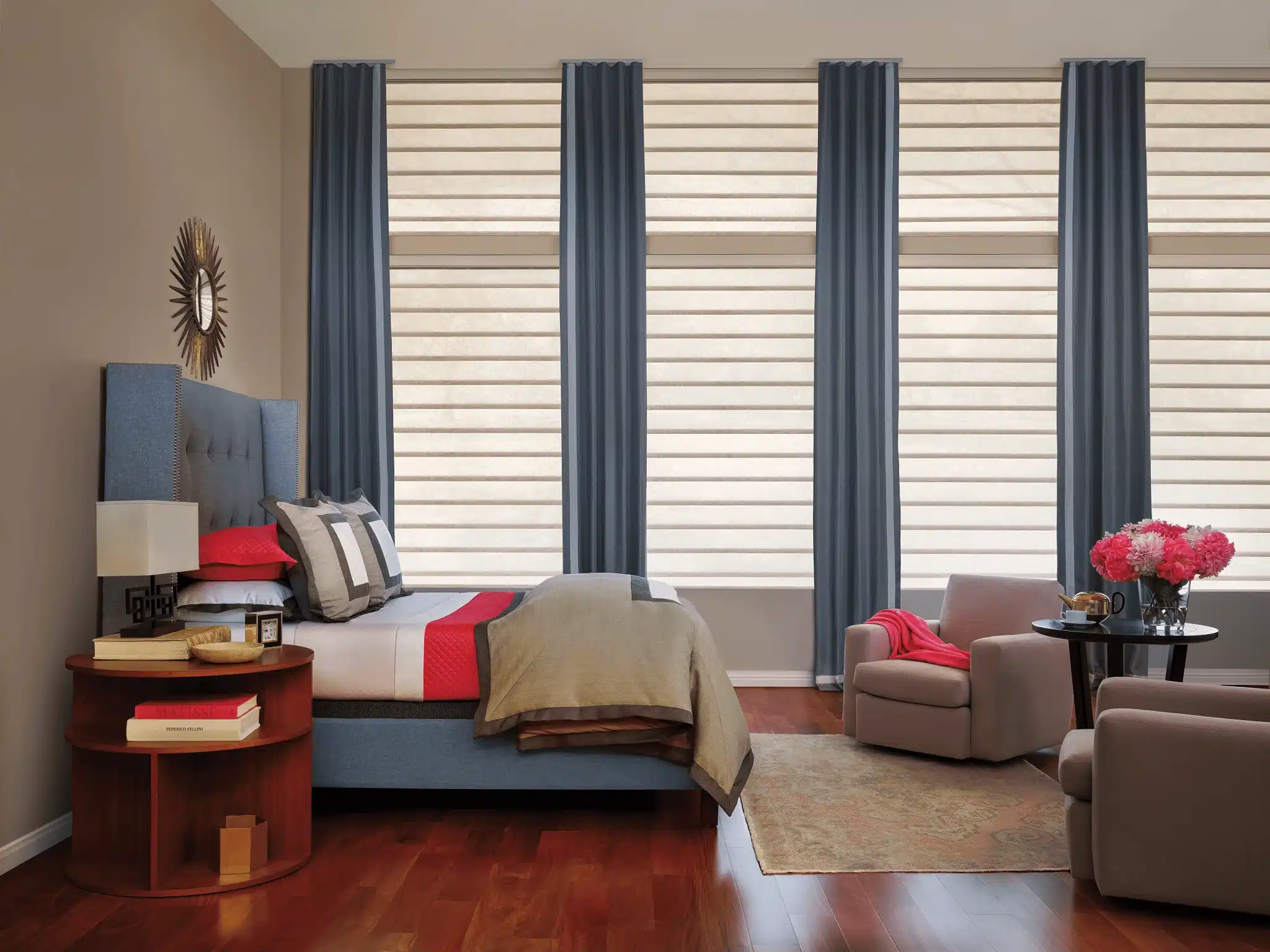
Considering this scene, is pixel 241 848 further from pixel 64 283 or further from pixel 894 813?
pixel 894 813

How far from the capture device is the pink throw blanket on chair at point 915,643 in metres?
4.18

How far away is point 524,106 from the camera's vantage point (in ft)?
18.6

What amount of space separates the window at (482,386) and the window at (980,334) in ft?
6.81

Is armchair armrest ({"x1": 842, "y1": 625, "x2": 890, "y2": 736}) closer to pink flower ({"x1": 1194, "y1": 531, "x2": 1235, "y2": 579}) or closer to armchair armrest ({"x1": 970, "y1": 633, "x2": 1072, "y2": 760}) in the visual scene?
armchair armrest ({"x1": 970, "y1": 633, "x2": 1072, "y2": 760})

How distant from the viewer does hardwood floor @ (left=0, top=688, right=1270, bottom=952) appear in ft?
7.96

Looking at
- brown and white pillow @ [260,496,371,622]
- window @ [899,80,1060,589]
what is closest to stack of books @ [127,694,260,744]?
brown and white pillow @ [260,496,371,622]

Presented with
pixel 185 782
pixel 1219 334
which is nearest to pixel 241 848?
pixel 185 782

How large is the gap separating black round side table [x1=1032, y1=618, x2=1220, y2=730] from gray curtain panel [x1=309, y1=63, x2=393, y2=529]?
139 inches

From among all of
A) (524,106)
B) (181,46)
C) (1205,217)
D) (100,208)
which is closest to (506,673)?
(100,208)

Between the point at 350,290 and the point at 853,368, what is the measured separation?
289 centimetres

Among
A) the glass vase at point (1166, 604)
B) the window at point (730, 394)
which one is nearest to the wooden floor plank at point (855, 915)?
the glass vase at point (1166, 604)

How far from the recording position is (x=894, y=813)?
340 centimetres

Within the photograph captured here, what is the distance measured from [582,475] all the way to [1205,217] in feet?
12.9

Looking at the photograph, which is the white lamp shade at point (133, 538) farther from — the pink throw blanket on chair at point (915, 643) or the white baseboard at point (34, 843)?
the pink throw blanket on chair at point (915, 643)
